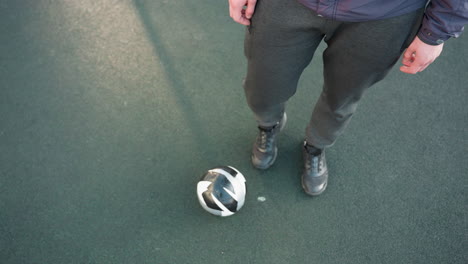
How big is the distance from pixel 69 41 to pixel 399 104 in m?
1.88

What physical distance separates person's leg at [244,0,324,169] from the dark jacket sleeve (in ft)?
0.79

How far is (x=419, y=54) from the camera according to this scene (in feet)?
2.83

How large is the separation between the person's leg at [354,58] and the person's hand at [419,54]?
24mm

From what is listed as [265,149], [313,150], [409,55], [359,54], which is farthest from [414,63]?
[265,149]

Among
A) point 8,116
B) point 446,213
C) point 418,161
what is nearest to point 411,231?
point 446,213

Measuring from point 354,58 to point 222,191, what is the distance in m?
0.73

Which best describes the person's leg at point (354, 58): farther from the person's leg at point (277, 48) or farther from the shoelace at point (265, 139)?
the shoelace at point (265, 139)

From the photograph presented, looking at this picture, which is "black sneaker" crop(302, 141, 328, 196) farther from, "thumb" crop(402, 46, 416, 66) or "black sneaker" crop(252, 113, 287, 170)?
"thumb" crop(402, 46, 416, 66)

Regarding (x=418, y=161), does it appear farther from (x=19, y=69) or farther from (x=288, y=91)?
(x=19, y=69)

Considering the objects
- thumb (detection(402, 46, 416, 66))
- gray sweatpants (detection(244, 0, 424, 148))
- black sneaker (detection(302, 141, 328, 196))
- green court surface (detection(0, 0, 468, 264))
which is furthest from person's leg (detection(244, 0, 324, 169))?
green court surface (detection(0, 0, 468, 264))

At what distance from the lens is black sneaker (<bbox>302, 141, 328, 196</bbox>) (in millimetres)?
1533

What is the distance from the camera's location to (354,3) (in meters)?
0.76

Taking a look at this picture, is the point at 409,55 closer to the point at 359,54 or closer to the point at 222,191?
the point at 359,54

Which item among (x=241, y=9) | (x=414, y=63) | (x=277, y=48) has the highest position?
(x=241, y=9)
